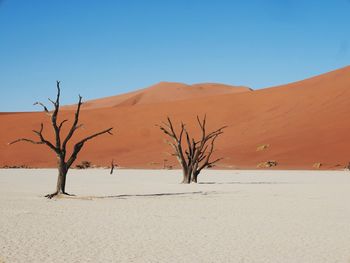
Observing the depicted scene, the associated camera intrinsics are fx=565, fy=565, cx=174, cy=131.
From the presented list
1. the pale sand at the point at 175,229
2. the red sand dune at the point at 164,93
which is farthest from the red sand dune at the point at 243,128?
the red sand dune at the point at 164,93

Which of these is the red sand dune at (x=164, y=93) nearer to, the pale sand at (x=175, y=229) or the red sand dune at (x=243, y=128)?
the red sand dune at (x=243, y=128)

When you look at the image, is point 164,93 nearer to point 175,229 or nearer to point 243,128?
point 243,128

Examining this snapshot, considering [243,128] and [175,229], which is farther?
[243,128]

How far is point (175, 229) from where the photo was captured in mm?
10133

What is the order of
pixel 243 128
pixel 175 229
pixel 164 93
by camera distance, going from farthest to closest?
pixel 164 93
pixel 243 128
pixel 175 229

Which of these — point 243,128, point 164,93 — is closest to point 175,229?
point 243,128

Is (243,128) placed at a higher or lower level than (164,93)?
lower

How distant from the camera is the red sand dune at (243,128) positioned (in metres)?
43.8

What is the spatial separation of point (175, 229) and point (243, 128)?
45.9m

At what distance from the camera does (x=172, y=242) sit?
8672mm

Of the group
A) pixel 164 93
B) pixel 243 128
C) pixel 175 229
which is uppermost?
pixel 164 93

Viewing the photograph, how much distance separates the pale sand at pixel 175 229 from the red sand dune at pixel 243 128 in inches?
970

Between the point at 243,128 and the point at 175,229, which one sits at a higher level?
the point at 243,128

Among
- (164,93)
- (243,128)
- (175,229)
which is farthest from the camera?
(164,93)
